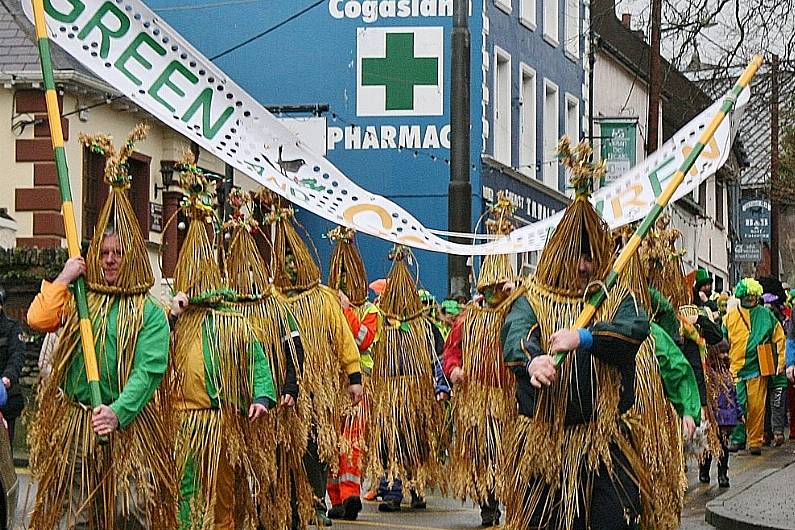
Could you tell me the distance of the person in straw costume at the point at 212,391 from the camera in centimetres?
923

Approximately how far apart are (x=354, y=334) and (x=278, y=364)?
9.77 feet

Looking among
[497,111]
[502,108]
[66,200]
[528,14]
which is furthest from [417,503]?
[528,14]

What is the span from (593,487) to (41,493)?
103 inches

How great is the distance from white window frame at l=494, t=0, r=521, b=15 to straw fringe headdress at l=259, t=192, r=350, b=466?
75.7 ft

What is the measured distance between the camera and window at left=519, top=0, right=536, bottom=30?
117 ft

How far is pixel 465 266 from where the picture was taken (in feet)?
65.3

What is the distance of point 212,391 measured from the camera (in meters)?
9.35

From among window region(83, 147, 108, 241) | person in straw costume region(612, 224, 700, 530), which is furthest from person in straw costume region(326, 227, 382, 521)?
window region(83, 147, 108, 241)

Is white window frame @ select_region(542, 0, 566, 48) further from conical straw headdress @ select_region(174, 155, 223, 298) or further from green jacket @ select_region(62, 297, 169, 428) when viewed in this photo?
green jacket @ select_region(62, 297, 169, 428)

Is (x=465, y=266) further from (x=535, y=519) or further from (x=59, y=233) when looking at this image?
(x=535, y=519)

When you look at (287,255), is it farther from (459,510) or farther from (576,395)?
(576,395)

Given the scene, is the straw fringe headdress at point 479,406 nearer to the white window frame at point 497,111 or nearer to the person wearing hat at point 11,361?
the person wearing hat at point 11,361

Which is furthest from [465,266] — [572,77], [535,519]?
[572,77]

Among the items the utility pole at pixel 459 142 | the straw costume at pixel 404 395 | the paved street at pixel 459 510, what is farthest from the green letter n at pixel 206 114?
the utility pole at pixel 459 142
